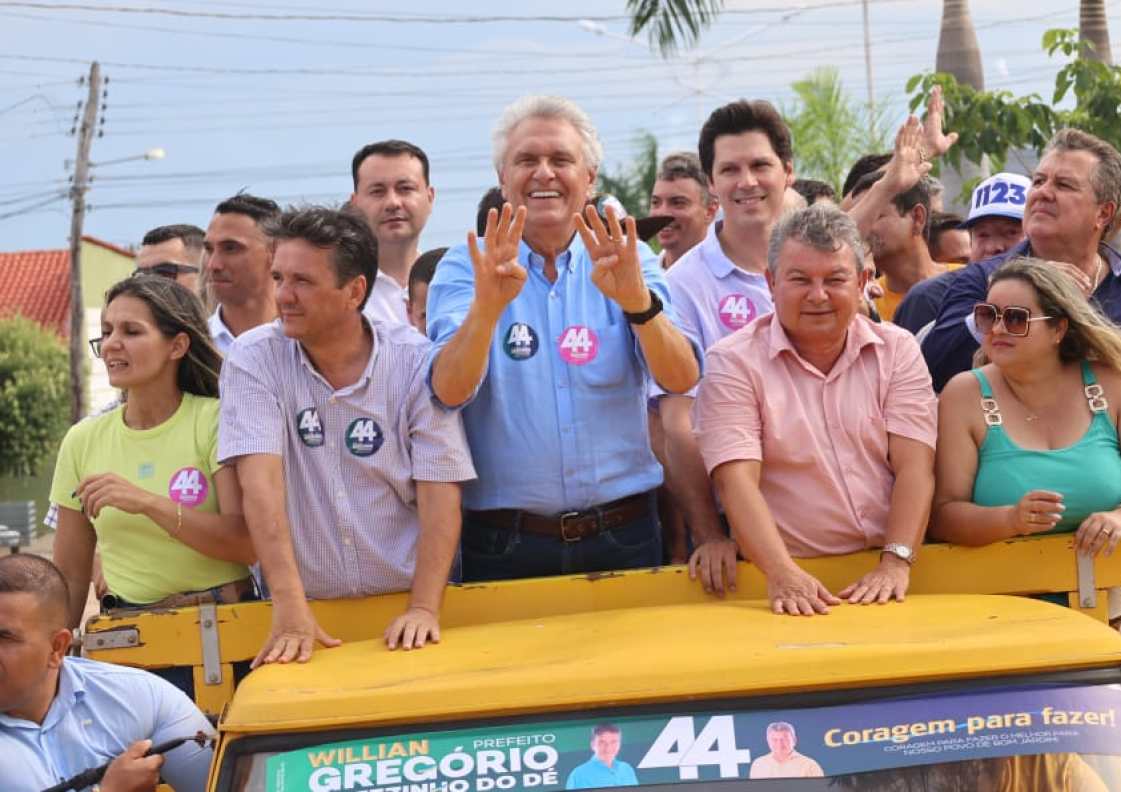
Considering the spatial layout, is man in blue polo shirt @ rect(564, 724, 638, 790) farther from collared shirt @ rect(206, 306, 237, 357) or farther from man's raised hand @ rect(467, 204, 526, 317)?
collared shirt @ rect(206, 306, 237, 357)

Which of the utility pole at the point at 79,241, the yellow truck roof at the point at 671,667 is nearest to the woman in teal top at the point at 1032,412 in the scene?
the yellow truck roof at the point at 671,667

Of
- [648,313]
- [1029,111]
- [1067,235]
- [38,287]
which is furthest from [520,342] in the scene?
[38,287]

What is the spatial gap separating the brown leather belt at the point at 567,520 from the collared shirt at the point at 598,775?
4.60 feet

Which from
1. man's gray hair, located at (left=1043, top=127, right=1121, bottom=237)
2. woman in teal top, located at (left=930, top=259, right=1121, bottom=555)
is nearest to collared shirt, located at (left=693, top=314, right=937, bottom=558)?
woman in teal top, located at (left=930, top=259, right=1121, bottom=555)

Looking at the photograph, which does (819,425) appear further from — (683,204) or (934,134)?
(683,204)

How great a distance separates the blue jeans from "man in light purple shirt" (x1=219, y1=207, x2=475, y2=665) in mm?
258

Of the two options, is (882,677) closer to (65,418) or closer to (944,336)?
(944,336)

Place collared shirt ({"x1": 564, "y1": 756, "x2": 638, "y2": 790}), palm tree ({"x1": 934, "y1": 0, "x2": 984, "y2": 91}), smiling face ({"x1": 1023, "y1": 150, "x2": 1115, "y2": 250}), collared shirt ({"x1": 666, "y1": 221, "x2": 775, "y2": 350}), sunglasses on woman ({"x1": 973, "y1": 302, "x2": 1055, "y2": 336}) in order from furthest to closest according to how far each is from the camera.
Answer: 1. palm tree ({"x1": 934, "y1": 0, "x2": 984, "y2": 91})
2. collared shirt ({"x1": 666, "y1": 221, "x2": 775, "y2": 350})
3. smiling face ({"x1": 1023, "y1": 150, "x2": 1115, "y2": 250})
4. sunglasses on woman ({"x1": 973, "y1": 302, "x2": 1055, "y2": 336})
5. collared shirt ({"x1": 564, "y1": 756, "x2": 638, "y2": 790})

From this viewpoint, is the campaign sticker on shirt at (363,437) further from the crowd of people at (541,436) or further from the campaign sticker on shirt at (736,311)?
the campaign sticker on shirt at (736,311)

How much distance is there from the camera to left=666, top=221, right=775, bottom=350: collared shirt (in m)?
4.97

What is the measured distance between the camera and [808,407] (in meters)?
4.03

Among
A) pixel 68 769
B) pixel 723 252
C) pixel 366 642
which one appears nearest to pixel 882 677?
pixel 366 642

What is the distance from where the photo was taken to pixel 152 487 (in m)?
4.30

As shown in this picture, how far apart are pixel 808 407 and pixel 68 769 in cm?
195
